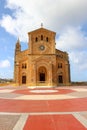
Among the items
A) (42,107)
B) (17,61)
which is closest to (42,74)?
(17,61)

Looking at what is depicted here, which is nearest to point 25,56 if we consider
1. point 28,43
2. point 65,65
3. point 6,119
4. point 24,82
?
point 28,43

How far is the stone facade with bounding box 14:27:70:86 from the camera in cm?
4697

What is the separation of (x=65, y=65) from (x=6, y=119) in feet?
141

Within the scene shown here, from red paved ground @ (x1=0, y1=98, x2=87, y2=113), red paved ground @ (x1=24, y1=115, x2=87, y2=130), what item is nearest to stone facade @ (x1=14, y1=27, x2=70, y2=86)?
red paved ground @ (x1=0, y1=98, x2=87, y2=113)

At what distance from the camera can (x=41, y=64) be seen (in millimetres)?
47156

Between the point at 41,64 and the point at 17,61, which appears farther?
the point at 17,61

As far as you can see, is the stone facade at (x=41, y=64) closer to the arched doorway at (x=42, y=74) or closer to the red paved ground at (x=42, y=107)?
the arched doorway at (x=42, y=74)

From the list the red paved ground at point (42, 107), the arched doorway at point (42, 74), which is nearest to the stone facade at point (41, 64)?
the arched doorway at point (42, 74)

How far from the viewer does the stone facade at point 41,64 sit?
4697 cm

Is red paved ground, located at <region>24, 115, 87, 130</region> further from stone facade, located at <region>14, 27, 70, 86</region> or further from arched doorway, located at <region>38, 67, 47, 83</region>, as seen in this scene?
arched doorway, located at <region>38, 67, 47, 83</region>

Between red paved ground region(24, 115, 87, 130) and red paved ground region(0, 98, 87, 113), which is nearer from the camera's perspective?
red paved ground region(24, 115, 87, 130)

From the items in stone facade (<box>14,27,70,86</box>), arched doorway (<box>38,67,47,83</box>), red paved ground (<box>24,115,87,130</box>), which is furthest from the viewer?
arched doorway (<box>38,67,47,83</box>)

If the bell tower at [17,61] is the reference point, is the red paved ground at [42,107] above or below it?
below

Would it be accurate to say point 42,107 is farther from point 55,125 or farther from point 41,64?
point 41,64
